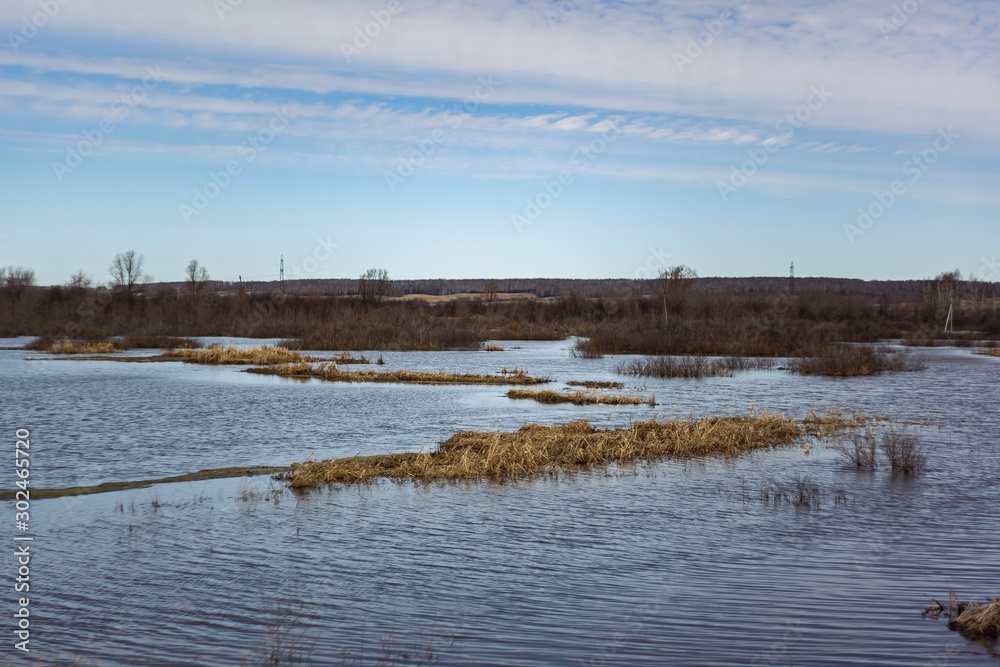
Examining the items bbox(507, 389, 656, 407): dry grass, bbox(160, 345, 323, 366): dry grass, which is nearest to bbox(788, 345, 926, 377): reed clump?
bbox(507, 389, 656, 407): dry grass

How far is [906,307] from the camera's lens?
295ft

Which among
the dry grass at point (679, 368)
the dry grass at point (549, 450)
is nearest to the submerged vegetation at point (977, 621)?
the dry grass at point (549, 450)

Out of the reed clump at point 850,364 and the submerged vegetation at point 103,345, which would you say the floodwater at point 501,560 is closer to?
the reed clump at point 850,364

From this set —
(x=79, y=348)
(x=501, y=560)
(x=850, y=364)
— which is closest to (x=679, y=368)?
(x=850, y=364)

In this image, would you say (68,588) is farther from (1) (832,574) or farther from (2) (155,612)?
(1) (832,574)

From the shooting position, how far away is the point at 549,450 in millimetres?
13180

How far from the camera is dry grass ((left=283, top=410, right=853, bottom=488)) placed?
38.0 feet

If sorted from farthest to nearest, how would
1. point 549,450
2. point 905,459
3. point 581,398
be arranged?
point 581,398
point 549,450
point 905,459

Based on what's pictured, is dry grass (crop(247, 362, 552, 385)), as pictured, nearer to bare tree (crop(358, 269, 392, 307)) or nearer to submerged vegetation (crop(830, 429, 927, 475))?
submerged vegetation (crop(830, 429, 927, 475))

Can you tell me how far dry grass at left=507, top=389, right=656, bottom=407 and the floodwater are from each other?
7342 millimetres

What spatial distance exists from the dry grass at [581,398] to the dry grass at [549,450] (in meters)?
5.26

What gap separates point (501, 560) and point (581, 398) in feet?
47.5

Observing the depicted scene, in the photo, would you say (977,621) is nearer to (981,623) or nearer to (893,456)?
(981,623)

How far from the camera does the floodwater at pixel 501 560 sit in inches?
229
